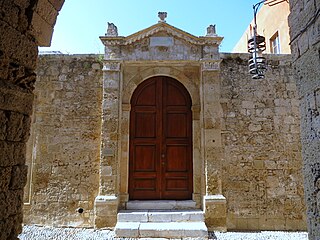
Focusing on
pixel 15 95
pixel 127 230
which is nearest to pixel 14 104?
pixel 15 95

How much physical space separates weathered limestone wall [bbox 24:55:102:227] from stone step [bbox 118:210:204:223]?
0.89 meters

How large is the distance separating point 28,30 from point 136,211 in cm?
415

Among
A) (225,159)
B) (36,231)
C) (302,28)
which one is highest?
(302,28)

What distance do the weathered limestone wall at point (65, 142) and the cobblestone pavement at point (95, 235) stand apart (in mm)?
272

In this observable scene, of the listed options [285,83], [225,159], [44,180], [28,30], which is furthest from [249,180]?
[28,30]

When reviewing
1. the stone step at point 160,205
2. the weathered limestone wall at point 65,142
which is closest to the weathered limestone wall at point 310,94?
the stone step at point 160,205

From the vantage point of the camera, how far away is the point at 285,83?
571 cm

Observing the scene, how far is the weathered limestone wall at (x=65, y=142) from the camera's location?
539 cm

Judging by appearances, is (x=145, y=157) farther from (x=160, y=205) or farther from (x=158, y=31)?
(x=158, y=31)

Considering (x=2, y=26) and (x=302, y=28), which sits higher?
(x=302, y=28)

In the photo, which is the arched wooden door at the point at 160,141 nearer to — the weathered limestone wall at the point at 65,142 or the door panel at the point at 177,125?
the door panel at the point at 177,125

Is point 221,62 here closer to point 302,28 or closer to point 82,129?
point 82,129

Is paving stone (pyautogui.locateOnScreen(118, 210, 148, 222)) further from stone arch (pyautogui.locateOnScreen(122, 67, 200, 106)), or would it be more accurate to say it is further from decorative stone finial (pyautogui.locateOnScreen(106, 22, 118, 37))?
decorative stone finial (pyautogui.locateOnScreen(106, 22, 118, 37))

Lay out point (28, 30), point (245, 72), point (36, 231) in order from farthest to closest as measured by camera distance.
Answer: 1. point (245, 72)
2. point (36, 231)
3. point (28, 30)
